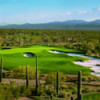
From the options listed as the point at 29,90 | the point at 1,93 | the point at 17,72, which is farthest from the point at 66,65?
the point at 1,93

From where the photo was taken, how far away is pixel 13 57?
141 ft

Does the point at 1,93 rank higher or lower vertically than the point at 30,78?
higher

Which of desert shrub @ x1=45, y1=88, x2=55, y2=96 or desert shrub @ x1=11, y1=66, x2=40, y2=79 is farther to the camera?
desert shrub @ x1=11, y1=66, x2=40, y2=79

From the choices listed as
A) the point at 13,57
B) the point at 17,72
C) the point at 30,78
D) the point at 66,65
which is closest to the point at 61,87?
the point at 30,78

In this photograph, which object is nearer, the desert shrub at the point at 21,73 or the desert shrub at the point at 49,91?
the desert shrub at the point at 49,91

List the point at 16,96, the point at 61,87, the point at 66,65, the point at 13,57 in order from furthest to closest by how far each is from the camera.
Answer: the point at 13,57
the point at 66,65
the point at 61,87
the point at 16,96

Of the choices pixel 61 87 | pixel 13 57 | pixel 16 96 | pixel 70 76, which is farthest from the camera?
pixel 13 57

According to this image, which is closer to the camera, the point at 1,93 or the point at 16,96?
the point at 1,93

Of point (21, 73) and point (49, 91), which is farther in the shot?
point (21, 73)

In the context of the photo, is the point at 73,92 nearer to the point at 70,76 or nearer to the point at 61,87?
the point at 61,87

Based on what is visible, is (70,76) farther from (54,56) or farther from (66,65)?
(54,56)

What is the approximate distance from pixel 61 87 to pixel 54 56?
22.3 metres

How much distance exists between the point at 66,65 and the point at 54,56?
10.1 m

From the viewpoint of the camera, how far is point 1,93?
1577cm
